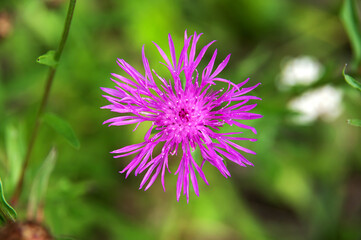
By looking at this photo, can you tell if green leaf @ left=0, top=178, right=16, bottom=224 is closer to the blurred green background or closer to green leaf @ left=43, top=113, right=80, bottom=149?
green leaf @ left=43, top=113, right=80, bottom=149

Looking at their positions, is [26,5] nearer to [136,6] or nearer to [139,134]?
[136,6]

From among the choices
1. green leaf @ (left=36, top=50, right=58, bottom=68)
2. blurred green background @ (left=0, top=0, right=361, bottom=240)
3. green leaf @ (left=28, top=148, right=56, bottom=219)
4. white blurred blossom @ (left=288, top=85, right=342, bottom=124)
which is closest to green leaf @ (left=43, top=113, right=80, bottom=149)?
green leaf @ (left=28, top=148, right=56, bottom=219)

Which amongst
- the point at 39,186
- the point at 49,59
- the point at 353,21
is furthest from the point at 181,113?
the point at 353,21

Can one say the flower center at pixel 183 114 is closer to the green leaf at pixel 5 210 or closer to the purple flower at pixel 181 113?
the purple flower at pixel 181 113

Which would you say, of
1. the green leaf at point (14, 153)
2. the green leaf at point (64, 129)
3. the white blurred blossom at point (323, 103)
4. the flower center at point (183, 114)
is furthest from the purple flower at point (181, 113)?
the white blurred blossom at point (323, 103)

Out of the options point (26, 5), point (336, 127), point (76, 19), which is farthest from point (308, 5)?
point (26, 5)

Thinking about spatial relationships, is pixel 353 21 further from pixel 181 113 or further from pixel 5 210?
pixel 5 210
